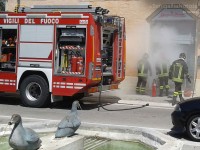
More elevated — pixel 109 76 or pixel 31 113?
pixel 109 76

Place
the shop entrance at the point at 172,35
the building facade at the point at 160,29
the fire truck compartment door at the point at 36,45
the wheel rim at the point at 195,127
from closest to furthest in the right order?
1. the wheel rim at the point at 195,127
2. the fire truck compartment door at the point at 36,45
3. the building facade at the point at 160,29
4. the shop entrance at the point at 172,35

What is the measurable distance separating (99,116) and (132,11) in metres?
9.09

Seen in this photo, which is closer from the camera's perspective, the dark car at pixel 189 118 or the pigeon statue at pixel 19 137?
the pigeon statue at pixel 19 137

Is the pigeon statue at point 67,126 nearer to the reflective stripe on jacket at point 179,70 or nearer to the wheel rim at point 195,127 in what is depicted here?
the wheel rim at point 195,127

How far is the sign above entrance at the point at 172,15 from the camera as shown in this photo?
63.4ft

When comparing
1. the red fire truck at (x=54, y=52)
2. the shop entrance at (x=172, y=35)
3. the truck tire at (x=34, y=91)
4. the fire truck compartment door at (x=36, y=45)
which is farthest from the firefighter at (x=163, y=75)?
A: the fire truck compartment door at (x=36, y=45)

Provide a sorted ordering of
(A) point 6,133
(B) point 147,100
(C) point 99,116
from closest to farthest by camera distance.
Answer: (A) point 6,133 → (C) point 99,116 → (B) point 147,100

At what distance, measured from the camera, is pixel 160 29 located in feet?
65.8

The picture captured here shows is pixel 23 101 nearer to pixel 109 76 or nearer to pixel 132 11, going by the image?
pixel 109 76

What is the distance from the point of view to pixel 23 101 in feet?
45.3

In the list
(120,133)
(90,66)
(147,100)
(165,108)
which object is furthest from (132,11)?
(120,133)

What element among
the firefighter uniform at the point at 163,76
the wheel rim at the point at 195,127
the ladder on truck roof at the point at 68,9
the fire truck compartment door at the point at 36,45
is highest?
the ladder on truck roof at the point at 68,9

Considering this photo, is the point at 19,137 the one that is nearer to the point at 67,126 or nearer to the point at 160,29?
the point at 67,126

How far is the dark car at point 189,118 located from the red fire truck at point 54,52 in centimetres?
411
